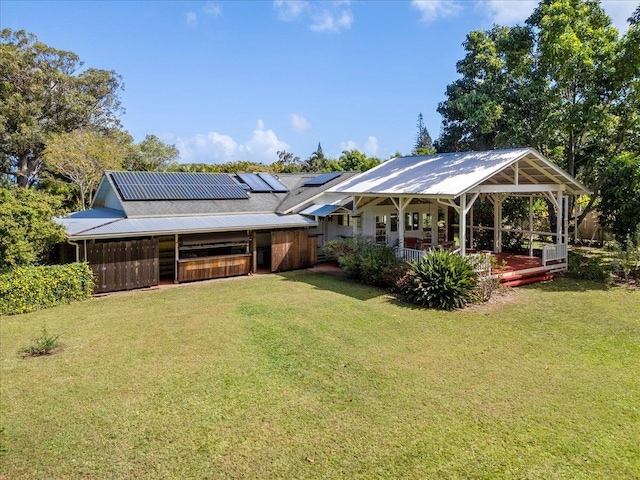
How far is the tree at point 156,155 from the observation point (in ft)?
134

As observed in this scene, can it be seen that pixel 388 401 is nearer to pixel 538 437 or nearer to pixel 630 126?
pixel 538 437

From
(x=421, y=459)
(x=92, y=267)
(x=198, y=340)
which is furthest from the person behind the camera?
(x=92, y=267)

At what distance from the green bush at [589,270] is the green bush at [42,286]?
1753 centimetres

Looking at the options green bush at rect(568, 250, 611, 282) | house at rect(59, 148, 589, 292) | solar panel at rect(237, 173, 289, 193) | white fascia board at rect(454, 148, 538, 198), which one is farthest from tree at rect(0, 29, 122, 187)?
Answer: green bush at rect(568, 250, 611, 282)

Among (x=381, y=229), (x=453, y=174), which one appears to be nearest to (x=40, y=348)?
(x=453, y=174)

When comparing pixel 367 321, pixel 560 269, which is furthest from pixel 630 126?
pixel 367 321

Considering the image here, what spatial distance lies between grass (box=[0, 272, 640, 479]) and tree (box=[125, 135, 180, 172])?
3108cm

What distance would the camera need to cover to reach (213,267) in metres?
17.2

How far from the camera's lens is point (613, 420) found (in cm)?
630

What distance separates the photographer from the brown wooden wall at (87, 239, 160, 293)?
14.6 meters

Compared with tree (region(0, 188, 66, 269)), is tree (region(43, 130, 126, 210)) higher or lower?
higher

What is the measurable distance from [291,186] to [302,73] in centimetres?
927

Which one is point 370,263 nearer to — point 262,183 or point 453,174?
Answer: point 453,174

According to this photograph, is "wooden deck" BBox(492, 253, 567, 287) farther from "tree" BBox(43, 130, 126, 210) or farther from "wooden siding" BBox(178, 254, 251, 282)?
"tree" BBox(43, 130, 126, 210)
